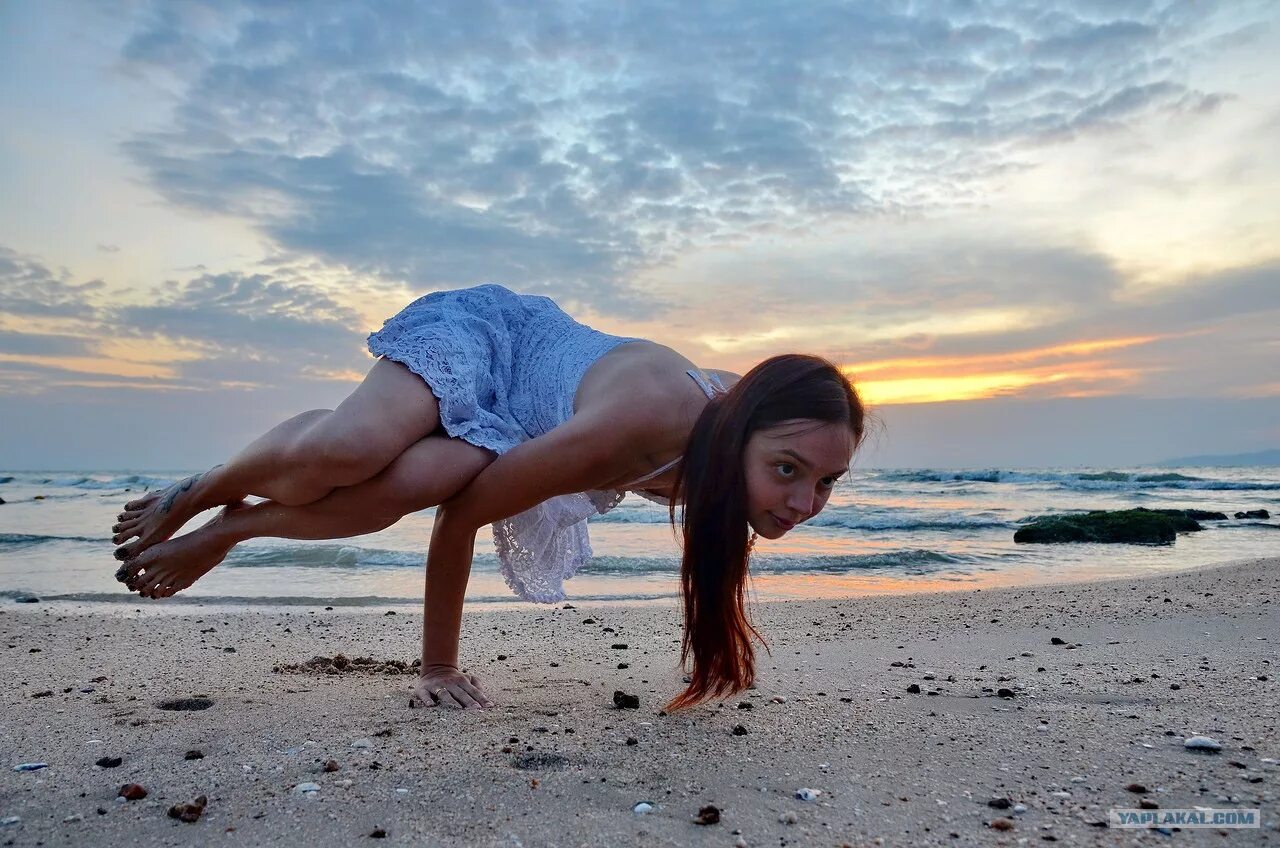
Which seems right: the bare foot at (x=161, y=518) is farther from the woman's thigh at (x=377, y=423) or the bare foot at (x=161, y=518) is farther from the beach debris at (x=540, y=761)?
the beach debris at (x=540, y=761)

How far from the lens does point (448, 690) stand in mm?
3314

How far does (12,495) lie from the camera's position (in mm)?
24812

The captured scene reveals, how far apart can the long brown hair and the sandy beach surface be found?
1.25ft

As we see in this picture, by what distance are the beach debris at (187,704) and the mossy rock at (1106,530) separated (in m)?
10.9

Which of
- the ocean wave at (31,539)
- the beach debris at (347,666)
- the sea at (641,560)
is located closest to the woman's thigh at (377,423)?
the beach debris at (347,666)

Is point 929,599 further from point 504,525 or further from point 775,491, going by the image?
point 775,491

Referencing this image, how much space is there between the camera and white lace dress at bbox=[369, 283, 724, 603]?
10.8 feet

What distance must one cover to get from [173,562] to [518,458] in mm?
1434

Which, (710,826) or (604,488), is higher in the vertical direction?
(604,488)

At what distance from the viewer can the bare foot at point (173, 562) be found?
10.9 feet

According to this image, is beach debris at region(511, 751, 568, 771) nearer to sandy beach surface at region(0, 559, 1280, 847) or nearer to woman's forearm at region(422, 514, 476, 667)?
sandy beach surface at region(0, 559, 1280, 847)

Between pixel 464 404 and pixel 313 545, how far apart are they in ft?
25.0

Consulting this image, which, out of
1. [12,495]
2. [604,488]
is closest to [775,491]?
[604,488]

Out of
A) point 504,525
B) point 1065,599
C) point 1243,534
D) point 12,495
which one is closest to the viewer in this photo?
point 504,525
